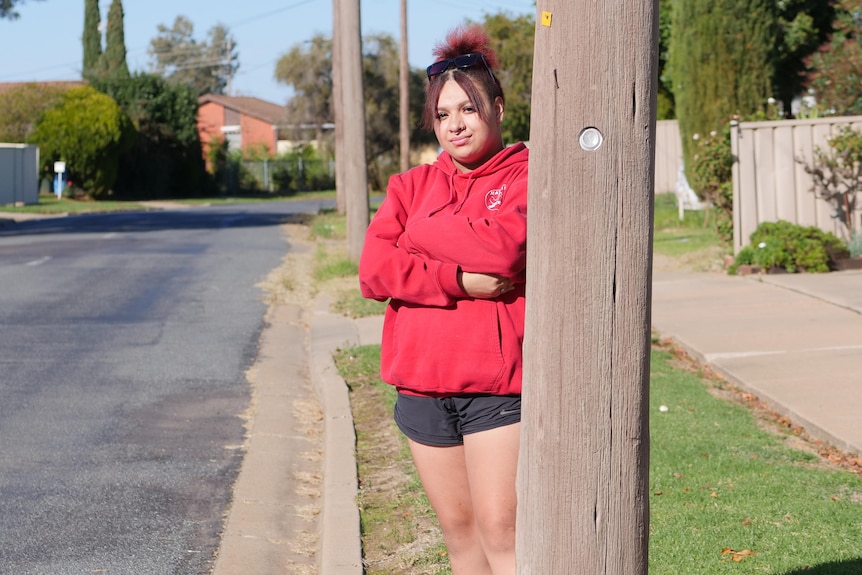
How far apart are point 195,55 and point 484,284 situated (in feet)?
384

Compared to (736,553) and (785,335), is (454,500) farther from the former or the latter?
(785,335)

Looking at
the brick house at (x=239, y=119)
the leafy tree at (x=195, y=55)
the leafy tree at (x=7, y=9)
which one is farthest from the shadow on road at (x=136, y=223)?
the leafy tree at (x=195, y=55)

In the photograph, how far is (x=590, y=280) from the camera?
2484mm

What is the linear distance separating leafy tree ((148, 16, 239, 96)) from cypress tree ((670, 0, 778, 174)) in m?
96.1

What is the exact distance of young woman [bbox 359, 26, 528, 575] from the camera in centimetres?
295

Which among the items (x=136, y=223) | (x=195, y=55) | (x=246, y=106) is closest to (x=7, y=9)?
(x=136, y=223)

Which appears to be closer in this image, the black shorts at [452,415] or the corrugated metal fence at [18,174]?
the black shorts at [452,415]

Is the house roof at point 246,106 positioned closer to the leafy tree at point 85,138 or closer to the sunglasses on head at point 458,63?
the leafy tree at point 85,138

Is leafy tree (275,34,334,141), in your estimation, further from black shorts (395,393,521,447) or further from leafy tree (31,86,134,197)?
black shorts (395,393,521,447)

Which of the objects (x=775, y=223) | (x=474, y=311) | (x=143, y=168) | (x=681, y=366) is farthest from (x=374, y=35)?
(x=474, y=311)

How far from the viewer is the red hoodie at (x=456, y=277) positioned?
2.92m

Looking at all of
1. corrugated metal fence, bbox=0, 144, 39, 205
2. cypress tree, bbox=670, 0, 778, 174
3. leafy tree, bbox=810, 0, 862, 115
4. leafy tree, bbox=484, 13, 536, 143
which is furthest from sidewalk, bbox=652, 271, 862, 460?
corrugated metal fence, bbox=0, 144, 39, 205

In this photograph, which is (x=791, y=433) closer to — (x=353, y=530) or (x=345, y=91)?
(x=353, y=530)

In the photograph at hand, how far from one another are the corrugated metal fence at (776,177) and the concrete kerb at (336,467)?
521cm
